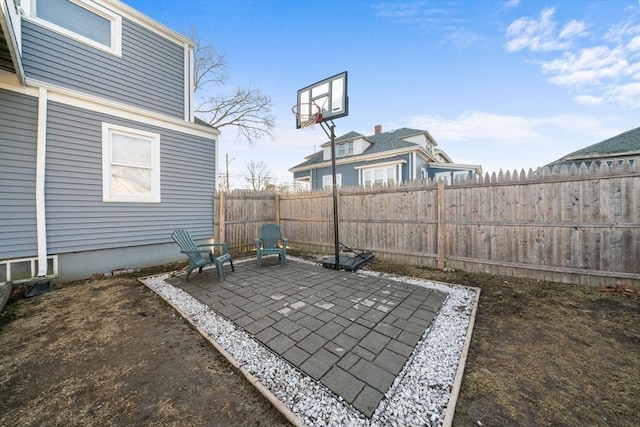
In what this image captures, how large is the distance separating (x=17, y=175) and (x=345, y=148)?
45.9ft

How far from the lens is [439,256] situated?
198 inches

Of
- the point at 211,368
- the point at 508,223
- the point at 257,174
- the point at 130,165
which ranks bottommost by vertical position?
the point at 211,368

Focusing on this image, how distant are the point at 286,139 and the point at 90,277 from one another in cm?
1180

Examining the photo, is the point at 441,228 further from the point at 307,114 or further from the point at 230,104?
the point at 230,104

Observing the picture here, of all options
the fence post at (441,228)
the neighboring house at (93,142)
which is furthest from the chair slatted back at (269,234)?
the fence post at (441,228)

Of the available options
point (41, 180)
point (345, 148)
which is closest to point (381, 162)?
point (345, 148)

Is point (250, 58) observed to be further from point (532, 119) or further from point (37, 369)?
point (532, 119)

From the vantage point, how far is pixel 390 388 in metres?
1.71

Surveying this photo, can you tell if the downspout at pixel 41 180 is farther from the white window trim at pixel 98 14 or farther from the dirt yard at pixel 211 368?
the white window trim at pixel 98 14

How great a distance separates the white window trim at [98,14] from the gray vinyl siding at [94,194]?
4.70ft

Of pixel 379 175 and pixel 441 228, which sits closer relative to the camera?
pixel 441 228

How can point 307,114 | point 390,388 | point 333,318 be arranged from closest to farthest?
1. point 390,388
2. point 333,318
3. point 307,114

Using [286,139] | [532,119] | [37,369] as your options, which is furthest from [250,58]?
[532,119]

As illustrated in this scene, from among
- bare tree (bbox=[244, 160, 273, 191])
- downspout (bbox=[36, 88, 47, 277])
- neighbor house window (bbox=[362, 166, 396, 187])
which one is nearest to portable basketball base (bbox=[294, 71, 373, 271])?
downspout (bbox=[36, 88, 47, 277])
